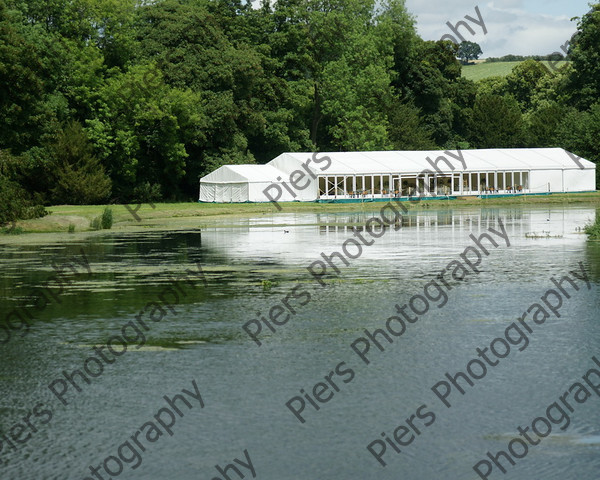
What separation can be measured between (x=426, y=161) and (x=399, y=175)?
16.4 ft

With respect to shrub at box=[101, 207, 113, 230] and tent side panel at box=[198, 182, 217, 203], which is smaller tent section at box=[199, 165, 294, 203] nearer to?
tent side panel at box=[198, 182, 217, 203]

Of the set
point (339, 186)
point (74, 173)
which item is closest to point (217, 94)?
point (339, 186)

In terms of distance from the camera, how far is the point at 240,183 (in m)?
83.4

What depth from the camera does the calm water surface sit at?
9.34 meters

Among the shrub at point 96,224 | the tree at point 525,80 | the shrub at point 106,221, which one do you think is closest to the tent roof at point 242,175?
the shrub at point 96,224

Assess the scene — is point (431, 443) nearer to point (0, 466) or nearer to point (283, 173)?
point (0, 466)

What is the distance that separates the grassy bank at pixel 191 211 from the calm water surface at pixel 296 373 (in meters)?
25.0

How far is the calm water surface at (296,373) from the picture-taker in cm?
934

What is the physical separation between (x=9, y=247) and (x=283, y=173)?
171 ft

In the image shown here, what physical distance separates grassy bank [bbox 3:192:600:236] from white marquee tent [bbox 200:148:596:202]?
10.9ft

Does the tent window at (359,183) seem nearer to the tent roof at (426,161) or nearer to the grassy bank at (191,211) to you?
the tent roof at (426,161)

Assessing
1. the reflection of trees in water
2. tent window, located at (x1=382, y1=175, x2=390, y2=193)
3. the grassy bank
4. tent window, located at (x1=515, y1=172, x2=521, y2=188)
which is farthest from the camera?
tent window, located at (x1=515, y1=172, x2=521, y2=188)

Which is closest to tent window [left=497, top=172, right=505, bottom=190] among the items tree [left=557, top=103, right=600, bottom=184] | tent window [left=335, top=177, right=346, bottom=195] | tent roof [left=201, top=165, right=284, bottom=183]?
tree [left=557, top=103, right=600, bottom=184]

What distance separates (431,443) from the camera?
32.0 ft
